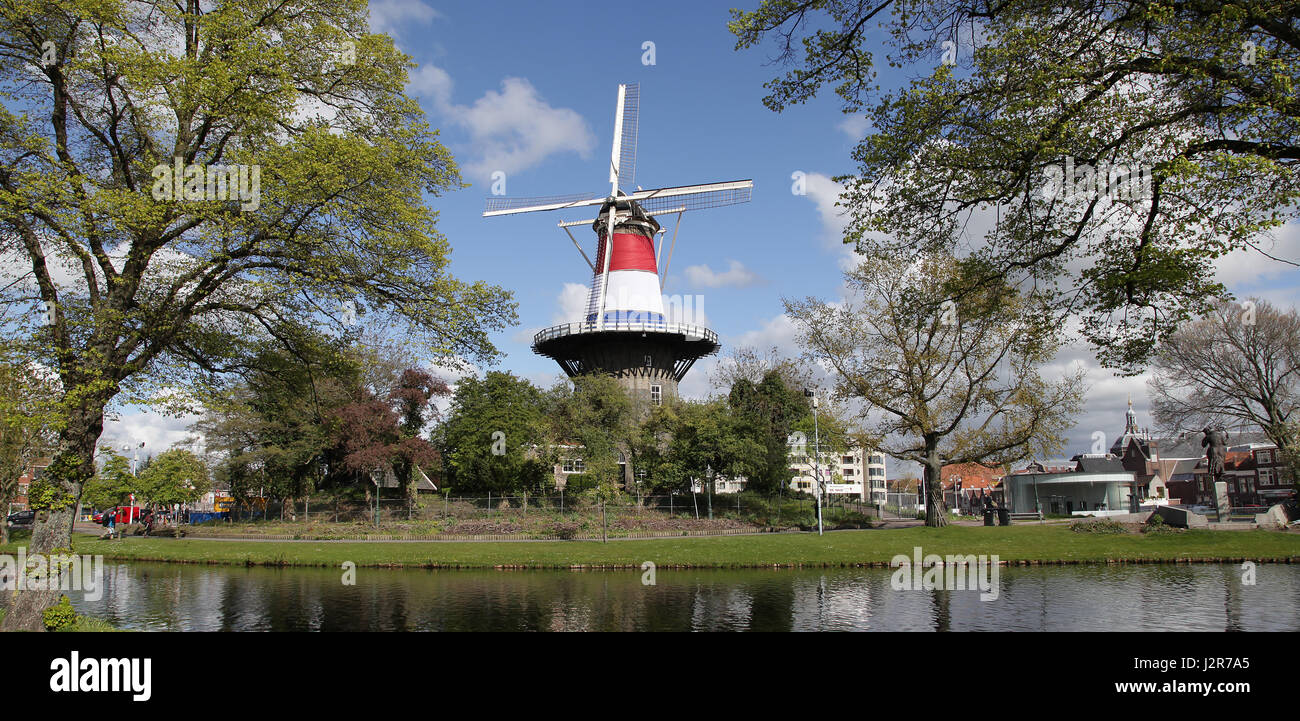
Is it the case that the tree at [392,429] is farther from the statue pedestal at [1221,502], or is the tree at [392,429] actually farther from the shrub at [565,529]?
the statue pedestal at [1221,502]

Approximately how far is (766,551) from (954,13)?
20010 millimetres

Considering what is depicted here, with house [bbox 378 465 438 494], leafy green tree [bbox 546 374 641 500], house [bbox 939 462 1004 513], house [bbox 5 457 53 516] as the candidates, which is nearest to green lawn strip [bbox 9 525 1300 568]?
house [bbox 5 457 53 516]

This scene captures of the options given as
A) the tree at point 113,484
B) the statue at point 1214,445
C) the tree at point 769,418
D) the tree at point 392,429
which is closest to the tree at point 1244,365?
the statue at point 1214,445

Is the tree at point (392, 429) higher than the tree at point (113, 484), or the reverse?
the tree at point (392, 429)

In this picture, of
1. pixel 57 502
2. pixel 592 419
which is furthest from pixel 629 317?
pixel 57 502

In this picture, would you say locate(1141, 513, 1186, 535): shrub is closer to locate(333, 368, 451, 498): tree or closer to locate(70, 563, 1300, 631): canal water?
locate(70, 563, 1300, 631): canal water

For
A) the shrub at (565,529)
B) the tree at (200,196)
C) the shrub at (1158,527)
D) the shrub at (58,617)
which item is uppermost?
the tree at (200,196)

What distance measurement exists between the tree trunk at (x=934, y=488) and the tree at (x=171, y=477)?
1854 inches

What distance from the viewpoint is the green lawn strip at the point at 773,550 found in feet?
80.1

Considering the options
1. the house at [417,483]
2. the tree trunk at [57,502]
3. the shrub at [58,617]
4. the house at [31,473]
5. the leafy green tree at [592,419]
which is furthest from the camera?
the house at [417,483]

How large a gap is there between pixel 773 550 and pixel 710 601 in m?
10.0

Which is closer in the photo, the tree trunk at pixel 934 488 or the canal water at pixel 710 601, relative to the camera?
the canal water at pixel 710 601
